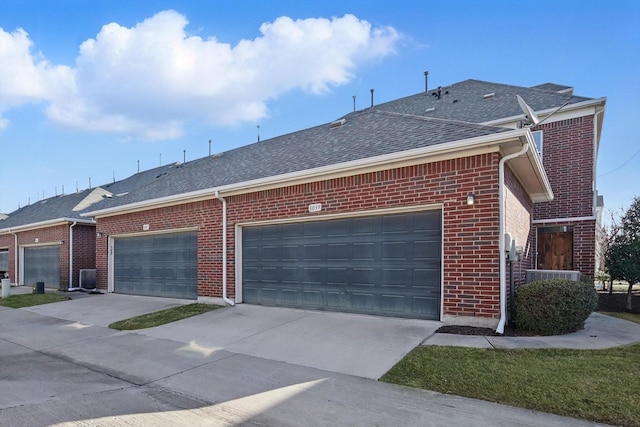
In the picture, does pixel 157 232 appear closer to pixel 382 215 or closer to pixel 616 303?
pixel 382 215

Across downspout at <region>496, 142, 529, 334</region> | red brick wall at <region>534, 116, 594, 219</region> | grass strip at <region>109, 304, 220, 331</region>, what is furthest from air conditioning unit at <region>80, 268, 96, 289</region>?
red brick wall at <region>534, 116, 594, 219</region>

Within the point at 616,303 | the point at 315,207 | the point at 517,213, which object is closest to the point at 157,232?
the point at 315,207

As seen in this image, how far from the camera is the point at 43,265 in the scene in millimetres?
19469

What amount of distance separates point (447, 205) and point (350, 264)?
8.40 ft

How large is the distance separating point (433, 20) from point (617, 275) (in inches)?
372

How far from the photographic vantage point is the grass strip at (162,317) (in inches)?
348

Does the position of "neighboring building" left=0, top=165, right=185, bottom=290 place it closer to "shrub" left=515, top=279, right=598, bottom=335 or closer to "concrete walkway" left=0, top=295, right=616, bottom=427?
"concrete walkway" left=0, top=295, right=616, bottom=427

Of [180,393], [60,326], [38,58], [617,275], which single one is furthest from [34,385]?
[617,275]

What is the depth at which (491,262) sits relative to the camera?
668 centimetres

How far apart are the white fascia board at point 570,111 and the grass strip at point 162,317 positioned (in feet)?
33.0

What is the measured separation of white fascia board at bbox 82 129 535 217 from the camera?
671cm

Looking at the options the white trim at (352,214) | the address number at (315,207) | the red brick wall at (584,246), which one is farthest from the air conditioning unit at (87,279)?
the red brick wall at (584,246)

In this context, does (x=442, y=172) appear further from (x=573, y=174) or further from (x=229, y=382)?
(x=573, y=174)

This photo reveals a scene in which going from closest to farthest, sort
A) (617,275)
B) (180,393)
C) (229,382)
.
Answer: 1. (180,393)
2. (229,382)
3. (617,275)
